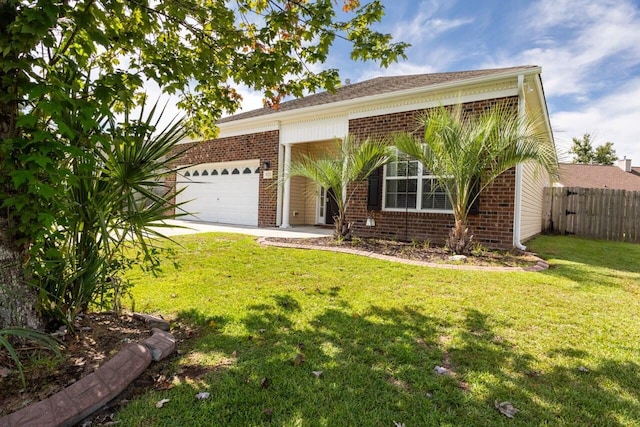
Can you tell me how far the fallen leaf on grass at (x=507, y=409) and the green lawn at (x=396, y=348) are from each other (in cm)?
3

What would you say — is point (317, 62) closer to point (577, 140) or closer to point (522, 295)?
point (522, 295)

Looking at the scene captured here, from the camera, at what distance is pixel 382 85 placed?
32.9ft

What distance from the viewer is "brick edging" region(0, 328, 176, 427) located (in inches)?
62.5

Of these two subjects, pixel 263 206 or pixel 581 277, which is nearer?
pixel 581 277

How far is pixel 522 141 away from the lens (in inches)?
215

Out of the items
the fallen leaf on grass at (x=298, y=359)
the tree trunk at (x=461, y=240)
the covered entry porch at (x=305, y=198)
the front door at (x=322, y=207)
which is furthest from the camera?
the front door at (x=322, y=207)

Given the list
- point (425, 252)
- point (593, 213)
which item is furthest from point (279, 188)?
point (593, 213)

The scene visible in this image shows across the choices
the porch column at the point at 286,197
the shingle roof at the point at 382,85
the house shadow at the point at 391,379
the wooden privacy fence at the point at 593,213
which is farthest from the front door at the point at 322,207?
the house shadow at the point at 391,379

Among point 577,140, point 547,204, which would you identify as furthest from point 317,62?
point 577,140

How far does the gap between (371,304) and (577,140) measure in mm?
44569

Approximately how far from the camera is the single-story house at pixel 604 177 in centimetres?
2050

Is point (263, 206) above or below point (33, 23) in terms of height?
below

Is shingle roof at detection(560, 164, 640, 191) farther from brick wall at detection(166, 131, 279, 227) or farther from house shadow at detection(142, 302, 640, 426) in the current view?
house shadow at detection(142, 302, 640, 426)

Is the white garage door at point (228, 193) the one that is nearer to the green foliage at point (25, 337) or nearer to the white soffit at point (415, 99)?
the white soffit at point (415, 99)
